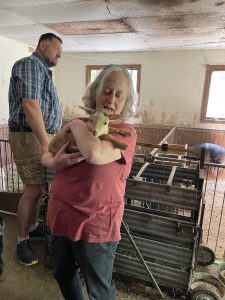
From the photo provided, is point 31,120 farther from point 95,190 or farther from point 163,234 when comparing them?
point 163,234

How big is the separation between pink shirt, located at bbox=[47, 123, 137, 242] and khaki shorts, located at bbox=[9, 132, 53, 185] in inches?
36.1

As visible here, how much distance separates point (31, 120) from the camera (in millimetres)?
1749

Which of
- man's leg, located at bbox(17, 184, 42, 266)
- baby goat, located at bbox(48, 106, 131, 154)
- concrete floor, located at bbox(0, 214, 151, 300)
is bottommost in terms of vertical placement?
concrete floor, located at bbox(0, 214, 151, 300)

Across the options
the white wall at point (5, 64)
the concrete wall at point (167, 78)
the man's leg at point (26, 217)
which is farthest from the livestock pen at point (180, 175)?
the white wall at point (5, 64)

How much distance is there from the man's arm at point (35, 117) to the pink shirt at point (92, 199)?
0.77m

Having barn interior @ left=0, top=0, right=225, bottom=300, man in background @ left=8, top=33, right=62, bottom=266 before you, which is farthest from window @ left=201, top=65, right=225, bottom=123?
man in background @ left=8, top=33, right=62, bottom=266

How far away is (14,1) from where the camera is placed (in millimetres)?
3279

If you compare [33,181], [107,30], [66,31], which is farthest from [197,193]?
[66,31]

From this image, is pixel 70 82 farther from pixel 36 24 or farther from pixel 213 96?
pixel 213 96

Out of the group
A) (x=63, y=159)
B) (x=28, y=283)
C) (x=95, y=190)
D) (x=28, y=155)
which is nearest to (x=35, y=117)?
(x=28, y=155)

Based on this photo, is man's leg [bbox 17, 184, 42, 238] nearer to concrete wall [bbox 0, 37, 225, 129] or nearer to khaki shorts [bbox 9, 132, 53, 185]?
khaki shorts [bbox 9, 132, 53, 185]

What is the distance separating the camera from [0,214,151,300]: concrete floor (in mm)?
1725

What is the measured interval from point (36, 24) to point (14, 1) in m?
1.13

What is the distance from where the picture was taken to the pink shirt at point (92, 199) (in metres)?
0.98
